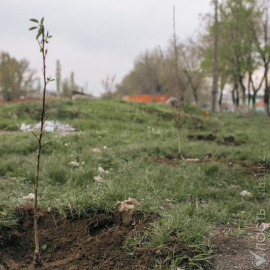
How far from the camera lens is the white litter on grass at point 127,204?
267cm

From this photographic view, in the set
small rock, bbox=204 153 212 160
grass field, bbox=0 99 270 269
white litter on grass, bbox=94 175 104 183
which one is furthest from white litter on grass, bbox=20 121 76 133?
white litter on grass, bbox=94 175 104 183

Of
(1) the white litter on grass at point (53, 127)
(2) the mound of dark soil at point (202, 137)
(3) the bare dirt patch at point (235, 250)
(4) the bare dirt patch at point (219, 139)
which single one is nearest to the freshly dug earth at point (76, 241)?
(3) the bare dirt patch at point (235, 250)

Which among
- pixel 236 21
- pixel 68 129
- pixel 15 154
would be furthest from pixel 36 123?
pixel 236 21

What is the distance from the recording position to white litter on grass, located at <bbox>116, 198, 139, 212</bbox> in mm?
2669

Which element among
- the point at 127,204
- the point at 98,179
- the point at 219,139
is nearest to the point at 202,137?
the point at 219,139

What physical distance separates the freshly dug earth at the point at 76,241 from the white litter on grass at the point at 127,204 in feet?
0.28

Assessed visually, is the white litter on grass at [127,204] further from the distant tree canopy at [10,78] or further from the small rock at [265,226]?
the distant tree canopy at [10,78]

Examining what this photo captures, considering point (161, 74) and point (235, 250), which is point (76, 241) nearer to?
point (235, 250)

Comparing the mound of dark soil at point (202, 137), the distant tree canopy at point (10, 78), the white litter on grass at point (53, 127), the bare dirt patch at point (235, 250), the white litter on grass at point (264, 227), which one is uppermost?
the distant tree canopy at point (10, 78)

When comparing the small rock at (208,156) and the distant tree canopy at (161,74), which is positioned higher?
the distant tree canopy at (161,74)

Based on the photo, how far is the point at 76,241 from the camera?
224cm

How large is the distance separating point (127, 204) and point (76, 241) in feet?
2.16

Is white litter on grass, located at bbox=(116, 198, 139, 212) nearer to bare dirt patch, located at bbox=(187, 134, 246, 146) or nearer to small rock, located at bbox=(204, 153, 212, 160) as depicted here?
small rock, located at bbox=(204, 153, 212, 160)

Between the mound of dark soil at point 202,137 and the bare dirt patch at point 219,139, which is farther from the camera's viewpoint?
the mound of dark soil at point 202,137
